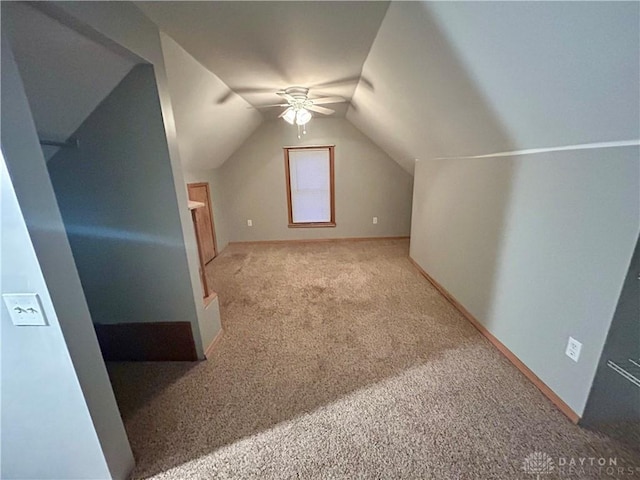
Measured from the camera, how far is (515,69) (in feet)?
4.50

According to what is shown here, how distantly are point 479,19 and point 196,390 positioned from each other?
8.57ft

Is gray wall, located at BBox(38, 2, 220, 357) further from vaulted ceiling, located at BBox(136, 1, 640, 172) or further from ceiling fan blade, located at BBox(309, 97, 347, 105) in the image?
ceiling fan blade, located at BBox(309, 97, 347, 105)

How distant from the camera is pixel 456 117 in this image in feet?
7.08

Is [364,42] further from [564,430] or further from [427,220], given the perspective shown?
[564,430]

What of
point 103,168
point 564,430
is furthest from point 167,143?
point 564,430

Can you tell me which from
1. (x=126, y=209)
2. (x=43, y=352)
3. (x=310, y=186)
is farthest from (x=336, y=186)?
(x=43, y=352)

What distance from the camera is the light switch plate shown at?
96 cm

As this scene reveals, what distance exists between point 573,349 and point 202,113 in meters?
3.48

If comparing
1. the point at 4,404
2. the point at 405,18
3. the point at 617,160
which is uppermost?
the point at 405,18

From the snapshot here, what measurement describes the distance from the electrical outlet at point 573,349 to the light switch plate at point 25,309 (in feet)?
8.16

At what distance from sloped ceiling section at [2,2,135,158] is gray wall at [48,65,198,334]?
0.24ft

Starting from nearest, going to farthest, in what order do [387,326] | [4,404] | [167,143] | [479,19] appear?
[4,404] → [479,19] → [167,143] → [387,326]

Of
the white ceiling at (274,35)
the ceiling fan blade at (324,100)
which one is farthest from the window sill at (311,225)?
the white ceiling at (274,35)

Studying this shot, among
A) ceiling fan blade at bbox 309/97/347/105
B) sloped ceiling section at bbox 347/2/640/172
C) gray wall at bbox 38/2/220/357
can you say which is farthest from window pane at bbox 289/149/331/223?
gray wall at bbox 38/2/220/357
